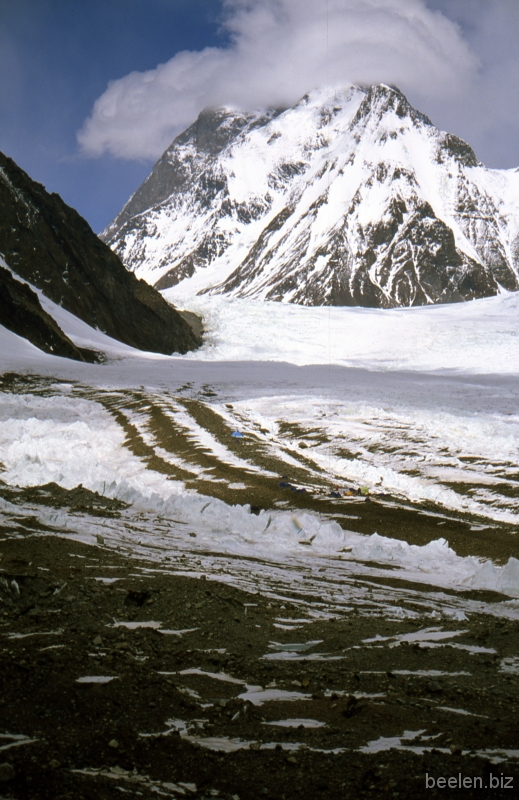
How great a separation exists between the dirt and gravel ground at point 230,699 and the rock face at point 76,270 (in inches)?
2367

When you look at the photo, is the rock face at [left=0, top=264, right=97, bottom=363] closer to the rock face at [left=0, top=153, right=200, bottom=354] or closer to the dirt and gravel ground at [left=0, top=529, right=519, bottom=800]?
the rock face at [left=0, top=153, right=200, bottom=354]

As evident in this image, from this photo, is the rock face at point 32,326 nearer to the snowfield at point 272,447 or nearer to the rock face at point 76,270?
the snowfield at point 272,447

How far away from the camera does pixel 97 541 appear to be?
42.1ft

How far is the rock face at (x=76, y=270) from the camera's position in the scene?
64812 mm

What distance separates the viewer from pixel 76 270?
69.2 meters

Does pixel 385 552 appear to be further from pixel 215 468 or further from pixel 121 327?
pixel 121 327

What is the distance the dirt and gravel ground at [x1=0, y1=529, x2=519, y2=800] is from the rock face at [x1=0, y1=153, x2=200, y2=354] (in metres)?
60.1

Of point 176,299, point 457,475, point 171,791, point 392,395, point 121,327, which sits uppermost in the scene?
point 176,299

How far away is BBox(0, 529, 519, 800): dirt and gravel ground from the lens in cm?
485

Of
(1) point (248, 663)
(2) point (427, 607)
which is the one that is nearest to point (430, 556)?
(2) point (427, 607)

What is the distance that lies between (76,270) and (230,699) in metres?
67.5

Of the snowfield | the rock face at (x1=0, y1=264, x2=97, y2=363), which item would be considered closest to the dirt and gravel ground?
the snowfield

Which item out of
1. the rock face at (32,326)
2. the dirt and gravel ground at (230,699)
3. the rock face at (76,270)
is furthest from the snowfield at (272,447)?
the rock face at (76,270)

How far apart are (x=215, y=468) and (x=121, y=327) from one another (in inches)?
1975
